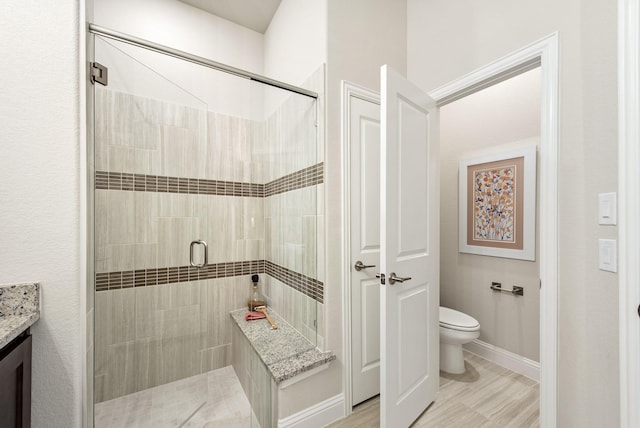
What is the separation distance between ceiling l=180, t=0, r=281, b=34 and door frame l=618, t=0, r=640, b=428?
89.9 inches

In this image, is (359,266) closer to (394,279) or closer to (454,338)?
(394,279)

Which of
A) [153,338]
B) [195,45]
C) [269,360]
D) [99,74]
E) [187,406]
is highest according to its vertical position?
[195,45]

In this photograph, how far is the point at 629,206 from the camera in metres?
0.92

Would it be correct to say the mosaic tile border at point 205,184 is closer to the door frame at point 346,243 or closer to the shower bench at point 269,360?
the door frame at point 346,243

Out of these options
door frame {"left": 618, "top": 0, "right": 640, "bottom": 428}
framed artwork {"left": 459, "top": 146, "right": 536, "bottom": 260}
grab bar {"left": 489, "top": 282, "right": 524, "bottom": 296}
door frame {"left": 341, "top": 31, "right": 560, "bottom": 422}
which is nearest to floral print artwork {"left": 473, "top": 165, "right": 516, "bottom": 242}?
framed artwork {"left": 459, "top": 146, "right": 536, "bottom": 260}

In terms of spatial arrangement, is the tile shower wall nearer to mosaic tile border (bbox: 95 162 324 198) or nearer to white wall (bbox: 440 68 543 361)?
mosaic tile border (bbox: 95 162 324 198)

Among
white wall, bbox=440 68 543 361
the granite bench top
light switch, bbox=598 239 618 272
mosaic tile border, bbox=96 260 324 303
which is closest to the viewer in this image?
light switch, bbox=598 239 618 272

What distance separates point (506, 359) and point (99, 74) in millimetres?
3334

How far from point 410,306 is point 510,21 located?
1667mm

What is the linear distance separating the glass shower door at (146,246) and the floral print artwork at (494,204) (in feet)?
7.94

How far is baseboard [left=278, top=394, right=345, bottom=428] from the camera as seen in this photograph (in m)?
1.45

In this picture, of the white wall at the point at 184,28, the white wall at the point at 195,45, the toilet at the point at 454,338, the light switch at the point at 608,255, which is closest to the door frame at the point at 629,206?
the light switch at the point at 608,255

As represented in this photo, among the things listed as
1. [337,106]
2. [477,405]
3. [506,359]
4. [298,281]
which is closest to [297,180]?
[337,106]

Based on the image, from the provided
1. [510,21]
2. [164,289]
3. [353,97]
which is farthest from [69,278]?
[510,21]
